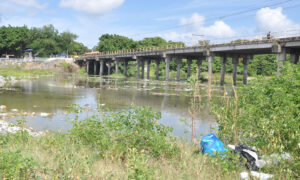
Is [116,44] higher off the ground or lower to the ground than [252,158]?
higher

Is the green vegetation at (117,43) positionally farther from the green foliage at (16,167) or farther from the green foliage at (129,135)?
the green foliage at (16,167)

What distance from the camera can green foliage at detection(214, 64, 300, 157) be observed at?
4.80 meters

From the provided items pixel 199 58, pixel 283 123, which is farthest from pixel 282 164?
pixel 199 58

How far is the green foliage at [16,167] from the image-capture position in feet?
12.2

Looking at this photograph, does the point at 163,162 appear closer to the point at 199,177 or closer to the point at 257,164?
the point at 199,177

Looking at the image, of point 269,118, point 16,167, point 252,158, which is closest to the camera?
point 16,167

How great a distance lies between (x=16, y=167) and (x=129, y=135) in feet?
8.23

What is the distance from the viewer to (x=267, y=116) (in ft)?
19.4

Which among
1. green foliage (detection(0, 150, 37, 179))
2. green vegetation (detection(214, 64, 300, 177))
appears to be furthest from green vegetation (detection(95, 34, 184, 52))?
green foliage (detection(0, 150, 37, 179))

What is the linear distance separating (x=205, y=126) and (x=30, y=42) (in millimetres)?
98883

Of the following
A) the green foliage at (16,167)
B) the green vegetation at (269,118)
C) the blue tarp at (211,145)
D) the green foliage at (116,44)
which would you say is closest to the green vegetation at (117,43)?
the green foliage at (116,44)

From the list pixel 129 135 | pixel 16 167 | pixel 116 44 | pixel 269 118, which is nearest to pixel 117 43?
Answer: pixel 116 44

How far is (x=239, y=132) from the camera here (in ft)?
21.2

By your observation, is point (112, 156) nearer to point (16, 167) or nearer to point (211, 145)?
point (16, 167)
